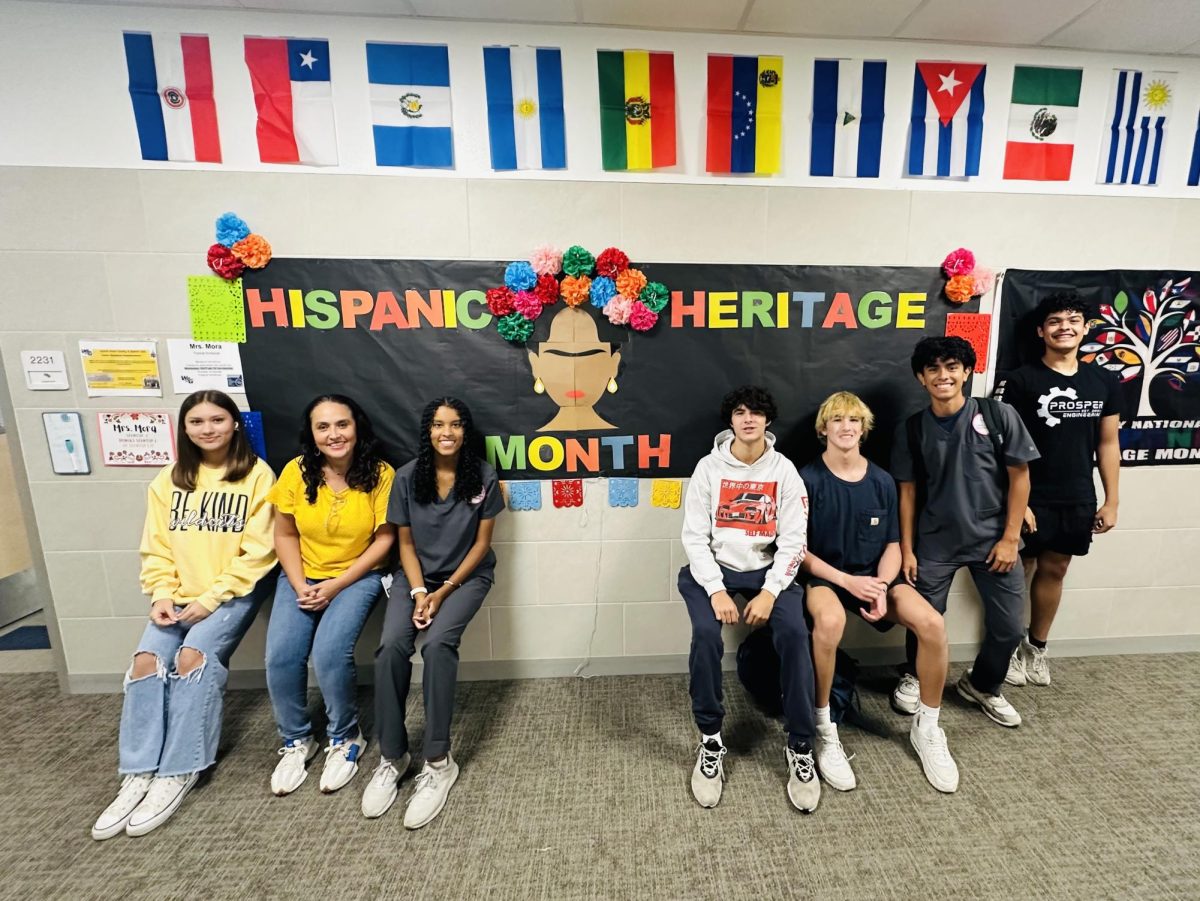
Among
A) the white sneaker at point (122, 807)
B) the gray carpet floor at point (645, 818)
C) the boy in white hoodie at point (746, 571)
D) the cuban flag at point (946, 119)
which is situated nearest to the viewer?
the gray carpet floor at point (645, 818)

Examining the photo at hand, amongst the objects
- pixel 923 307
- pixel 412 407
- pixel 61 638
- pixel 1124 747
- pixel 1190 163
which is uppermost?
pixel 1190 163

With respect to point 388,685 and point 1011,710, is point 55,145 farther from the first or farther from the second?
point 1011,710

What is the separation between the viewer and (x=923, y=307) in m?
2.15

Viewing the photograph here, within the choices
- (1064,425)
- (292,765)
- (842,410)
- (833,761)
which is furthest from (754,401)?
(292,765)

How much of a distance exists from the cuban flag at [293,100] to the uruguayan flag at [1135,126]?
3.02m

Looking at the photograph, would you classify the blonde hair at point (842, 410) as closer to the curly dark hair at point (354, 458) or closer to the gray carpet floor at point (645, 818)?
the gray carpet floor at point (645, 818)

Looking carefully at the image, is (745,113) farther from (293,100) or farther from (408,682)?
(408,682)

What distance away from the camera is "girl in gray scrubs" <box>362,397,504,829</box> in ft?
5.55

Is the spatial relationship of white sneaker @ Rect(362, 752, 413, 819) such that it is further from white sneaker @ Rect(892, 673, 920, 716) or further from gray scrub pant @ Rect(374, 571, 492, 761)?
white sneaker @ Rect(892, 673, 920, 716)

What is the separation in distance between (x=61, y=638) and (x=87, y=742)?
50 cm

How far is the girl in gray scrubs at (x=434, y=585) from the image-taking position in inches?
66.6

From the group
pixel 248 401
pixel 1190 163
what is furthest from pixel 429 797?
pixel 1190 163

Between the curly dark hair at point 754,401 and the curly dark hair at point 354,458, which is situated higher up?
the curly dark hair at point 754,401

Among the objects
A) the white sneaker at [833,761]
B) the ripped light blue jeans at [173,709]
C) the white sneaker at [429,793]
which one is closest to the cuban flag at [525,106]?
the ripped light blue jeans at [173,709]
